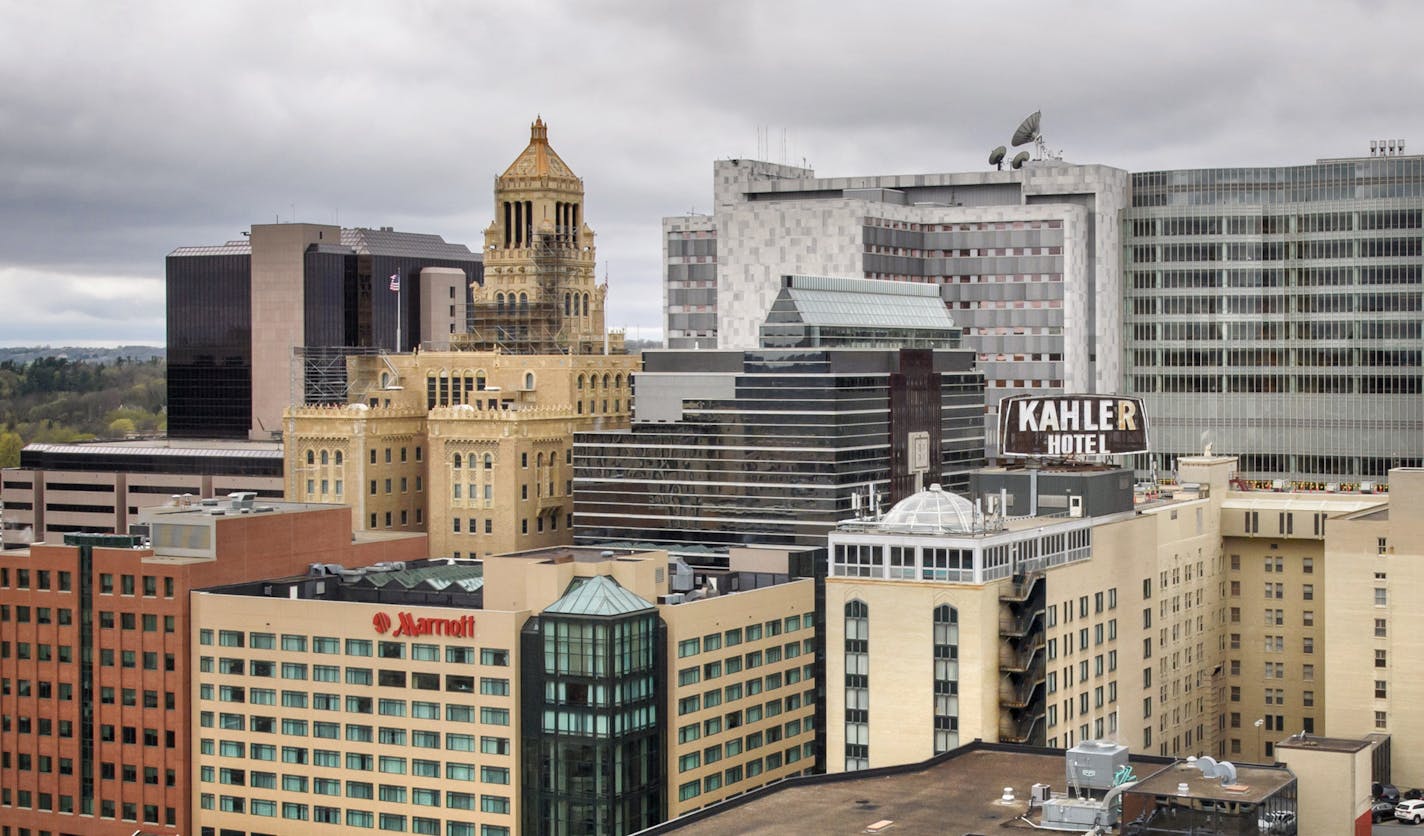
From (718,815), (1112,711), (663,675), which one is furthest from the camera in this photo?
(1112,711)

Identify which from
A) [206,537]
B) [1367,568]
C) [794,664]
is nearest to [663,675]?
[794,664]

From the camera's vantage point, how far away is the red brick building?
185250 mm

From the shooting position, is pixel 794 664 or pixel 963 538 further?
pixel 794 664

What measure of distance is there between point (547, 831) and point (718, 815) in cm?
3473

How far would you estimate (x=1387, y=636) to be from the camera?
18738 cm

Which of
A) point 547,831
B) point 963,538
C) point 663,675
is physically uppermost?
point 963,538

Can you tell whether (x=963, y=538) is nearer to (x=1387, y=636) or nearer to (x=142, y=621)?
(x=1387, y=636)

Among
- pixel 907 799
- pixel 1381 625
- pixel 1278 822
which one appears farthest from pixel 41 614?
pixel 1381 625

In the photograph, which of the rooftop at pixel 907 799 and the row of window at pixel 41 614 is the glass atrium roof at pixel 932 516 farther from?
the row of window at pixel 41 614

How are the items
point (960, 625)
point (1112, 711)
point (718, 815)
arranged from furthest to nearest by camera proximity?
point (1112, 711)
point (960, 625)
point (718, 815)

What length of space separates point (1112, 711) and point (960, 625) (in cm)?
2848

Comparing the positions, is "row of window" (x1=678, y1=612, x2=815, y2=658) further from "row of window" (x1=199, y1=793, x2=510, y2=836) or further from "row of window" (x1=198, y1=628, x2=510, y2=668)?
"row of window" (x1=199, y1=793, x2=510, y2=836)

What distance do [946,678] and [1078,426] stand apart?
4260 cm

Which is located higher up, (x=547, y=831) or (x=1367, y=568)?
(x=1367, y=568)
